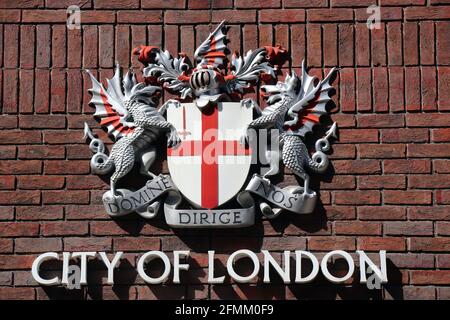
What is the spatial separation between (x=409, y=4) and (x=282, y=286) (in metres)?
2.05

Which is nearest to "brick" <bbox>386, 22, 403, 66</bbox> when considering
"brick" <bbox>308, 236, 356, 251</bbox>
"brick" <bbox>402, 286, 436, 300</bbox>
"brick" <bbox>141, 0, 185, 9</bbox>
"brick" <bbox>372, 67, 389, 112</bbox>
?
"brick" <bbox>372, 67, 389, 112</bbox>

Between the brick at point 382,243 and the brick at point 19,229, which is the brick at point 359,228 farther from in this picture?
the brick at point 19,229

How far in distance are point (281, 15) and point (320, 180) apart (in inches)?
44.6

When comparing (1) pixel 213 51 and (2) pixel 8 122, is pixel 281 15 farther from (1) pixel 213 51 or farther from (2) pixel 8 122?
(2) pixel 8 122

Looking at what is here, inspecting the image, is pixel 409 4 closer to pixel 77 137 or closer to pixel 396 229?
pixel 396 229

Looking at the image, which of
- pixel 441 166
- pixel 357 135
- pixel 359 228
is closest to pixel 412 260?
pixel 359 228

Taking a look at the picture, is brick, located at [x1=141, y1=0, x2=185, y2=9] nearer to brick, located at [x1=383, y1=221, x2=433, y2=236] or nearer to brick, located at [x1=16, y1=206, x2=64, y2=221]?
brick, located at [x1=16, y1=206, x2=64, y2=221]

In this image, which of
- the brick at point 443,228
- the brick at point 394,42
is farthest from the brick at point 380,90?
the brick at point 443,228

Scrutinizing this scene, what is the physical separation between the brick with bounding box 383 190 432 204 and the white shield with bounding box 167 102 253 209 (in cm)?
91

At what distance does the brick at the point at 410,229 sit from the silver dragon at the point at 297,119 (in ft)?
1.83

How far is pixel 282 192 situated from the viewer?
26.1 ft

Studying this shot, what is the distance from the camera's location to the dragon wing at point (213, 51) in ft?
26.9

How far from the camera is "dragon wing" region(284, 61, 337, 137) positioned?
26.6ft
